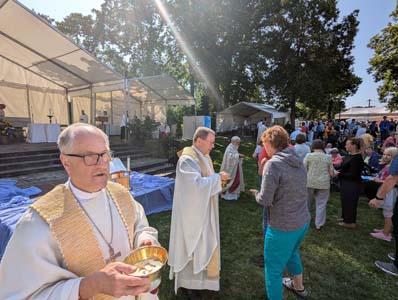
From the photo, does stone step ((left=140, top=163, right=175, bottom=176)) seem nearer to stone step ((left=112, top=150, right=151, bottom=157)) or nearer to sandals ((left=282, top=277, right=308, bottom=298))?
stone step ((left=112, top=150, right=151, bottom=157))

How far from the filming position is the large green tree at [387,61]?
21.6 m

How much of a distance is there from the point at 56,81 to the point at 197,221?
1692cm

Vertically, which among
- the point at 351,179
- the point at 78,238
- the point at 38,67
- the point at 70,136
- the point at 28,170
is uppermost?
the point at 38,67

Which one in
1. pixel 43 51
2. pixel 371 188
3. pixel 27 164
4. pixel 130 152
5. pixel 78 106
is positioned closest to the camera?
pixel 371 188

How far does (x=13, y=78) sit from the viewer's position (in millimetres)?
15172

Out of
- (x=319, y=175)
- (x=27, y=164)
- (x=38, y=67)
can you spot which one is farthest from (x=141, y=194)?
(x=38, y=67)

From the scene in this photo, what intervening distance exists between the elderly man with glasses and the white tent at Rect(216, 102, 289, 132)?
957 inches

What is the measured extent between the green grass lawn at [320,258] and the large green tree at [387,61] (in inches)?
823

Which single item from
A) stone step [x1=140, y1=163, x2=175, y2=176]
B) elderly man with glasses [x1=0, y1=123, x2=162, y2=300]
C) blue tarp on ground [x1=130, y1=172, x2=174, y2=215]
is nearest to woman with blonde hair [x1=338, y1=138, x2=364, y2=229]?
blue tarp on ground [x1=130, y1=172, x2=174, y2=215]

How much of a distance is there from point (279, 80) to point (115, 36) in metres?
17.7

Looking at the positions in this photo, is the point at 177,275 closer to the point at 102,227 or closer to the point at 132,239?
the point at 132,239

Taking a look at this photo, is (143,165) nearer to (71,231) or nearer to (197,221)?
(197,221)

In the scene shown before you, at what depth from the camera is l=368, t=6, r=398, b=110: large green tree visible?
2161cm

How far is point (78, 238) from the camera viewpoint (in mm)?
1286
